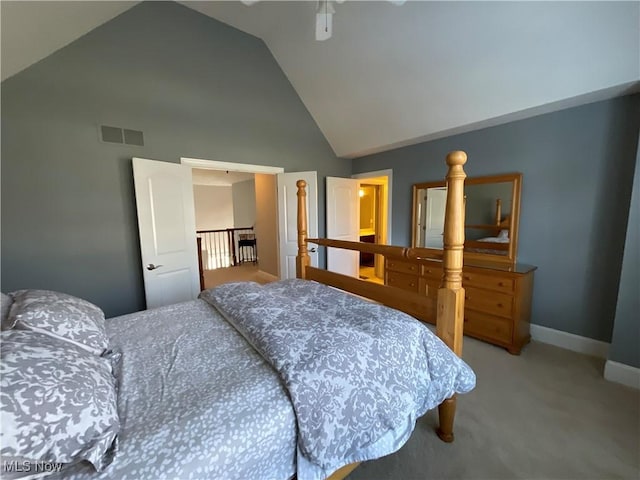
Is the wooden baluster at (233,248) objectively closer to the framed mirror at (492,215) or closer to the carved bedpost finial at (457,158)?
the framed mirror at (492,215)

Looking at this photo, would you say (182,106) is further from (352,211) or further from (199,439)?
(199,439)

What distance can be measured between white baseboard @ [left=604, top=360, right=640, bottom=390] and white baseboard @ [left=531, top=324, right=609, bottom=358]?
0.35 m

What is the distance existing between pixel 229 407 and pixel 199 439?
0.39ft

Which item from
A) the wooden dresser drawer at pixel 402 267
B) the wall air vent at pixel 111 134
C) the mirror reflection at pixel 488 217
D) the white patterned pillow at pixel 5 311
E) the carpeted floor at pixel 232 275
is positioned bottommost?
the carpeted floor at pixel 232 275

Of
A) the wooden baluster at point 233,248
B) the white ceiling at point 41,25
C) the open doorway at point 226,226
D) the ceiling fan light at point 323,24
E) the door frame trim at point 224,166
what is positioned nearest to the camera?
the white ceiling at point 41,25

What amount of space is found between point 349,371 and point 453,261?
79 centimetres

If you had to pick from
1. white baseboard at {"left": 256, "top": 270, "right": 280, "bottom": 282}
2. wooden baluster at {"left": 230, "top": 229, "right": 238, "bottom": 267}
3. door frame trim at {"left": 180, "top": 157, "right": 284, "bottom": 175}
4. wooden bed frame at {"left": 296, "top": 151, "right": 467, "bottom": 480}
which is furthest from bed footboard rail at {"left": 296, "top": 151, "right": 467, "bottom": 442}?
wooden baluster at {"left": 230, "top": 229, "right": 238, "bottom": 267}

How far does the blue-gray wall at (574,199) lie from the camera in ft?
7.81

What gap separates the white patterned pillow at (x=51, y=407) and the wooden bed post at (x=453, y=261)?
4.86 ft

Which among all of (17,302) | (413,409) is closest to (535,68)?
(413,409)

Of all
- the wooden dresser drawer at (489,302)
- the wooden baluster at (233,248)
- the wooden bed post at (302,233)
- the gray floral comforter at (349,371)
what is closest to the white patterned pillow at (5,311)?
the gray floral comforter at (349,371)

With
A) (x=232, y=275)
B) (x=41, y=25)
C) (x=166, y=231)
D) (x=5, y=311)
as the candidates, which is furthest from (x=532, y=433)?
(x=232, y=275)

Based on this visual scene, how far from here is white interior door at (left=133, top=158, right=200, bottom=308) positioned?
2744 mm

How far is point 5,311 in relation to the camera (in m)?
1.15
